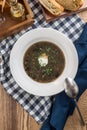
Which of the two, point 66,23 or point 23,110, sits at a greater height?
point 66,23

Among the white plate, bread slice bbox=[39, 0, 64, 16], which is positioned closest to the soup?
the white plate

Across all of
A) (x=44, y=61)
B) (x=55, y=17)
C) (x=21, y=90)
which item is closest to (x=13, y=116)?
(x=21, y=90)

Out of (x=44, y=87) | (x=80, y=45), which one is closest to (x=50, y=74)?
(x=44, y=87)

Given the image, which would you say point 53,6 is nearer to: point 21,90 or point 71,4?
point 71,4

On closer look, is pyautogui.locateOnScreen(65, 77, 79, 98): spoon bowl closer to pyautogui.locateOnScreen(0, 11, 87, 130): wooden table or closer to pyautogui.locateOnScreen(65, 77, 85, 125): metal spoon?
pyautogui.locateOnScreen(65, 77, 85, 125): metal spoon

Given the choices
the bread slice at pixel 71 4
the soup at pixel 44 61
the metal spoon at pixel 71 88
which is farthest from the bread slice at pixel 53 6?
the metal spoon at pixel 71 88

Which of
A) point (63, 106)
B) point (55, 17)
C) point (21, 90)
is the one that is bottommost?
point (63, 106)

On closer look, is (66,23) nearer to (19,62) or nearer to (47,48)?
(47,48)

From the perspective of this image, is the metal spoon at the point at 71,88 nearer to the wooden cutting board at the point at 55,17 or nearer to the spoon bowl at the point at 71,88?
the spoon bowl at the point at 71,88
